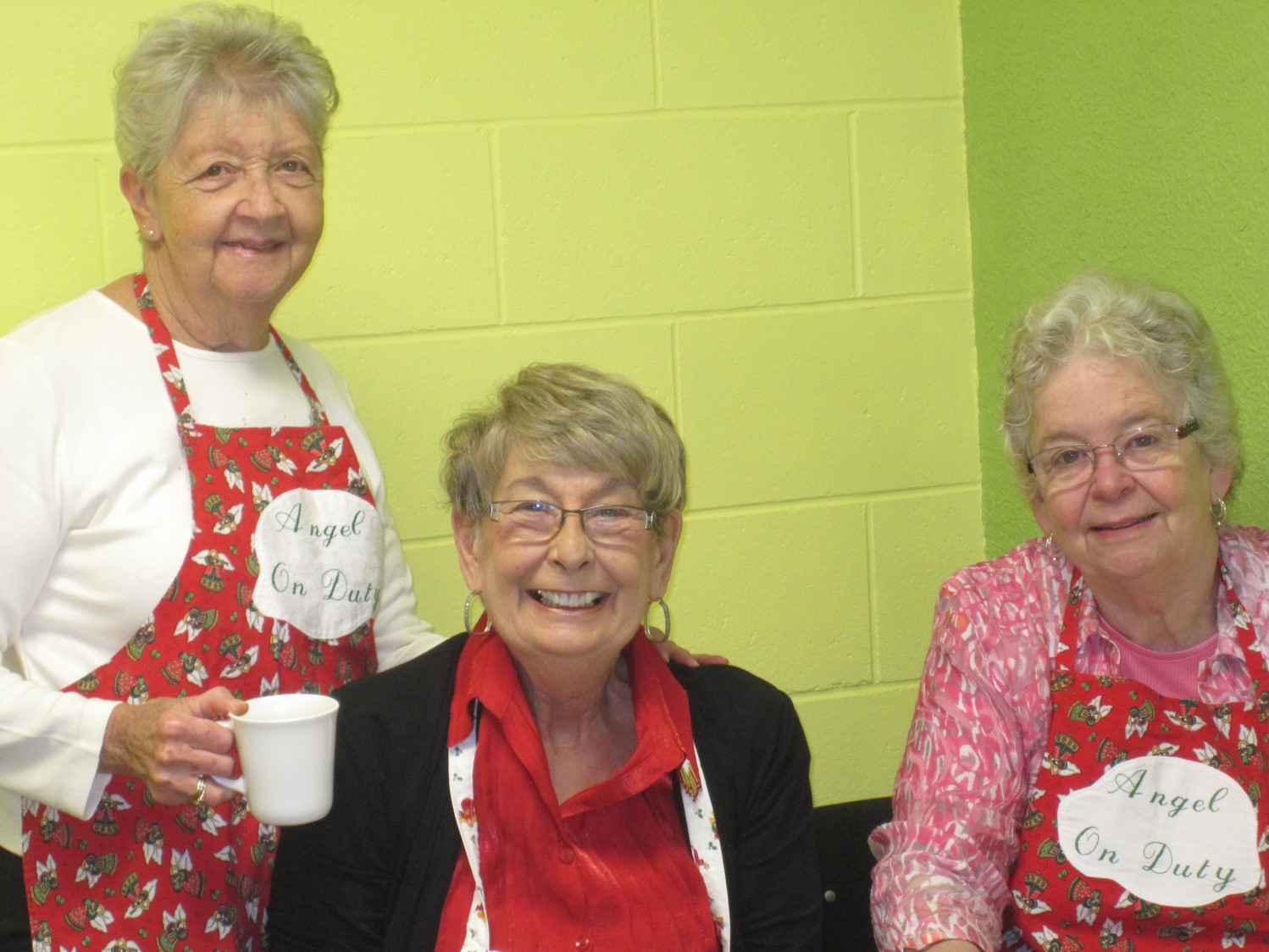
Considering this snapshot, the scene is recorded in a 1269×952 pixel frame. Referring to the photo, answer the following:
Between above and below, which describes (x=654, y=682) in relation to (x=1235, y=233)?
below

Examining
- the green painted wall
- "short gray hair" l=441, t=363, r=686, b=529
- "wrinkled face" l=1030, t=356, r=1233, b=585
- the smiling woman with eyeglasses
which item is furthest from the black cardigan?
the green painted wall

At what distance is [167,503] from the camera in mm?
1680

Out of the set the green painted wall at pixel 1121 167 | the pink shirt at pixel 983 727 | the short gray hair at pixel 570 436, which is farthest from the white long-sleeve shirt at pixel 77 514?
the green painted wall at pixel 1121 167

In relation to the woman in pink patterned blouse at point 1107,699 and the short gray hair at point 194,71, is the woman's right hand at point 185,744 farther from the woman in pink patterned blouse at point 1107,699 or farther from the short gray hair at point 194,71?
the woman in pink patterned blouse at point 1107,699

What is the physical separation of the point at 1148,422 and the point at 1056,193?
2.54 ft

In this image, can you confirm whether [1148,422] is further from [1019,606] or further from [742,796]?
[742,796]

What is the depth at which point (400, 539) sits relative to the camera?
2330 millimetres

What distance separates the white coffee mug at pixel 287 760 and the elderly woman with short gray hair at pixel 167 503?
0.23 metres

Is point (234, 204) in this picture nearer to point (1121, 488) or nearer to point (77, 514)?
point (77, 514)

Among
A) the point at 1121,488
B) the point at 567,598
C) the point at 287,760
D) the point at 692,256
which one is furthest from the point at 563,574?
the point at 692,256

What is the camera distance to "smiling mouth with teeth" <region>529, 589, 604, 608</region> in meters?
1.59

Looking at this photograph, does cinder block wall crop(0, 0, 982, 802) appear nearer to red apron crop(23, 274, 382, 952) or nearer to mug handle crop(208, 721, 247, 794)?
red apron crop(23, 274, 382, 952)

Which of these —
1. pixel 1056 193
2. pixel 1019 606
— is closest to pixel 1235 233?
pixel 1056 193

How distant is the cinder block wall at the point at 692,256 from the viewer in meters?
2.22
